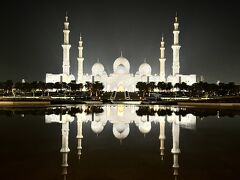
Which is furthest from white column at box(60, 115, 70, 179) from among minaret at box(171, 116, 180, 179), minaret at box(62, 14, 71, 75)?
minaret at box(62, 14, 71, 75)

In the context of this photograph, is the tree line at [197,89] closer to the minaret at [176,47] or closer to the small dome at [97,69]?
the minaret at [176,47]

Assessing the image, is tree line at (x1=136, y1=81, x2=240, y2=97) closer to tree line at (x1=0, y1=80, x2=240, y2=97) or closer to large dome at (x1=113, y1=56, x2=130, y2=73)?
tree line at (x1=0, y1=80, x2=240, y2=97)

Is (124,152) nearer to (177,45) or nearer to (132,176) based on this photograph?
(132,176)

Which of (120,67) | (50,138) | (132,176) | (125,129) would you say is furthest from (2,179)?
(120,67)

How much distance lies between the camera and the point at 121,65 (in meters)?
57.4

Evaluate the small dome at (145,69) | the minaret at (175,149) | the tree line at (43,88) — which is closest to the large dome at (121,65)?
the small dome at (145,69)

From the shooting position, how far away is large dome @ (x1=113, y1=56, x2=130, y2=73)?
56.7 m

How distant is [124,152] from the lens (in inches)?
283

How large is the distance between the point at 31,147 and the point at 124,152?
6.97 feet

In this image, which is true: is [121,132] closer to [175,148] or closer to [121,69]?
[175,148]

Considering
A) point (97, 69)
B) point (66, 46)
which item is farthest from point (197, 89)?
point (97, 69)

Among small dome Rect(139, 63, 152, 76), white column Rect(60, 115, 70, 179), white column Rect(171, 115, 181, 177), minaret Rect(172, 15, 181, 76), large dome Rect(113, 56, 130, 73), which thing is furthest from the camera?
small dome Rect(139, 63, 152, 76)

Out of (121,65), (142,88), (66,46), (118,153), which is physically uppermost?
(66,46)

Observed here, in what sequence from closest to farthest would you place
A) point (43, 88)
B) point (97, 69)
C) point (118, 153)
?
point (118, 153) → point (43, 88) → point (97, 69)
